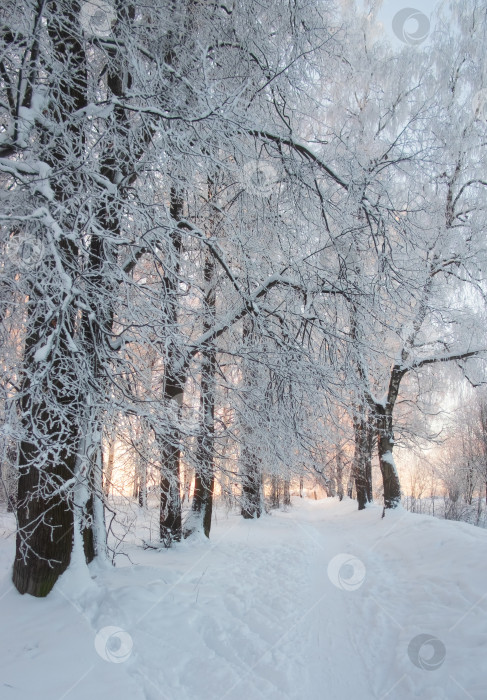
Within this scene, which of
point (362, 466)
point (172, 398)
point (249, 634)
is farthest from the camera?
point (362, 466)

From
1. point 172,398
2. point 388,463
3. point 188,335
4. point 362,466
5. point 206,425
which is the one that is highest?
point 188,335

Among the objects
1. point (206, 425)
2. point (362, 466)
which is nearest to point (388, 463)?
point (362, 466)

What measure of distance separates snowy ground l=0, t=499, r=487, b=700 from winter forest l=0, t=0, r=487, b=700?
0.08 feet

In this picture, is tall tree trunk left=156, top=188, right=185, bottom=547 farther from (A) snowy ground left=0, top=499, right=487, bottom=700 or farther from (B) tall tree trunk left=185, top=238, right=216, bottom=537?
(A) snowy ground left=0, top=499, right=487, bottom=700

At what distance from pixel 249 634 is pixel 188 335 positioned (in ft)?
11.0

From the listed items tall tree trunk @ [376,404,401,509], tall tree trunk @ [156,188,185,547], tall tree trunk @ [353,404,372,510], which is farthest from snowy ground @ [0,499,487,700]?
tall tree trunk @ [353,404,372,510]

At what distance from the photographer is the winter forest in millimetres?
3006

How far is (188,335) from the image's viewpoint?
4953 millimetres

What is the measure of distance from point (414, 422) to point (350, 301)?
9912 mm

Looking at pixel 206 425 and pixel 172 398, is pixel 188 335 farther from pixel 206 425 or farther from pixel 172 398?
pixel 206 425

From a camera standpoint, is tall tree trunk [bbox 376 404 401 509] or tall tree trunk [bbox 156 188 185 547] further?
tall tree trunk [bbox 376 404 401 509]

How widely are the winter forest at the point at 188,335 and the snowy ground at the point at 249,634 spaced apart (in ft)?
0.08

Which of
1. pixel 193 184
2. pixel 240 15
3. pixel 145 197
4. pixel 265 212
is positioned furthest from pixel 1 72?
pixel 265 212

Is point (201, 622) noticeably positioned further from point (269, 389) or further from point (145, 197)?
point (145, 197)
